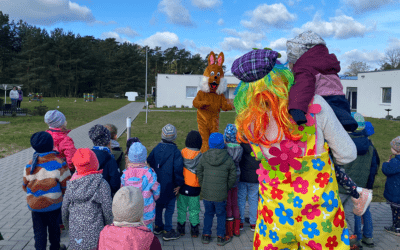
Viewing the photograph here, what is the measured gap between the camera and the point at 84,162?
3.09 metres

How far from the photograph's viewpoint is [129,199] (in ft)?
7.73

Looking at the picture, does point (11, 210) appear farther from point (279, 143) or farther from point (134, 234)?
point (279, 143)

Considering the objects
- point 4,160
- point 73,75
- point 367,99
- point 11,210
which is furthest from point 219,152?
point 73,75

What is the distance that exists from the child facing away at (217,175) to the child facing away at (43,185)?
1.68m

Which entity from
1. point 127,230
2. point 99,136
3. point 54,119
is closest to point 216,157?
point 99,136

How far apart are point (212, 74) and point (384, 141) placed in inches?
402

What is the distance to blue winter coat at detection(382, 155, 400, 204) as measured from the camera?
14.1ft

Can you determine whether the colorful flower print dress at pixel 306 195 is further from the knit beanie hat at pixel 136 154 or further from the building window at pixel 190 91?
the building window at pixel 190 91

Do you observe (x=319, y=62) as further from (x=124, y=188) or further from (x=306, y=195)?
(x=124, y=188)

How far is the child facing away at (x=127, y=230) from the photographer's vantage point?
2270 mm

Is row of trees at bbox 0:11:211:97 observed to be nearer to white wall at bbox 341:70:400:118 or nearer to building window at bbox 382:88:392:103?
white wall at bbox 341:70:400:118

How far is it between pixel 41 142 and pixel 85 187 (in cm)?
93

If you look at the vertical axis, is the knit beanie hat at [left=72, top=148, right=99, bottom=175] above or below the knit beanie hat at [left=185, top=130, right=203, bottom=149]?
below

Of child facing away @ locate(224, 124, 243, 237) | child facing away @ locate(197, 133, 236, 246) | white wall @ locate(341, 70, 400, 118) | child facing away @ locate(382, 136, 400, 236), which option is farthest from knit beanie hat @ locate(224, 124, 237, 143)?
white wall @ locate(341, 70, 400, 118)
